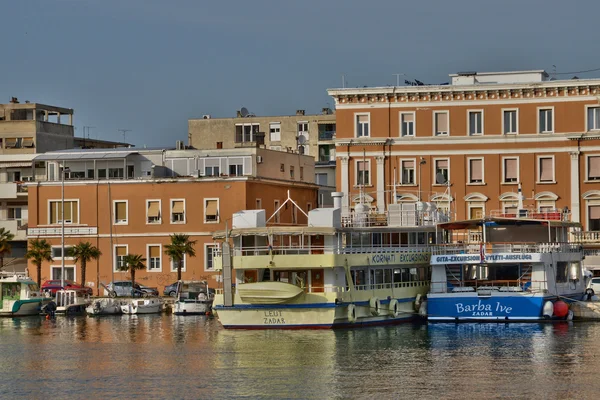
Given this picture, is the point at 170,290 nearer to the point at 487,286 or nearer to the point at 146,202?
the point at 146,202

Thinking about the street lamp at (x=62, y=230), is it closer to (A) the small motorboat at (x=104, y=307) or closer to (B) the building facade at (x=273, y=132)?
(A) the small motorboat at (x=104, y=307)

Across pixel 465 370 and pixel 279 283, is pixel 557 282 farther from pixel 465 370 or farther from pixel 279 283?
pixel 465 370

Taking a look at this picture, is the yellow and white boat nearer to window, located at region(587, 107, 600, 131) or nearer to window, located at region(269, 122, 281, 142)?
window, located at region(587, 107, 600, 131)

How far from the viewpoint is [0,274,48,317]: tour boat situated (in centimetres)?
7675

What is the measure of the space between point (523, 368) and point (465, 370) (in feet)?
7.49

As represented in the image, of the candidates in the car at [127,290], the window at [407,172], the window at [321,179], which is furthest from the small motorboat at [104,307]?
the window at [321,179]

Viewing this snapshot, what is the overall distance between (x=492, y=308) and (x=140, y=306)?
22.8 meters

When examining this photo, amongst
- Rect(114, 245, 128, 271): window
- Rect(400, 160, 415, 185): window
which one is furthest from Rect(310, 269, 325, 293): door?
Rect(114, 245, 128, 271): window

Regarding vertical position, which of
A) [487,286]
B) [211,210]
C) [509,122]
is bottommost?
[487,286]

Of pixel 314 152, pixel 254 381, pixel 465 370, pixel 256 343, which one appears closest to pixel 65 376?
pixel 254 381

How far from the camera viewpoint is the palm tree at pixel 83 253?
8225 cm

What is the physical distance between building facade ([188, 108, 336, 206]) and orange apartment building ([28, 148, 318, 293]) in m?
18.9

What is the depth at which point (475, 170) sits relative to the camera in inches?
3312

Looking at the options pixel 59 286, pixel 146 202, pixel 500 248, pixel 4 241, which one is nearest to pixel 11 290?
pixel 59 286
